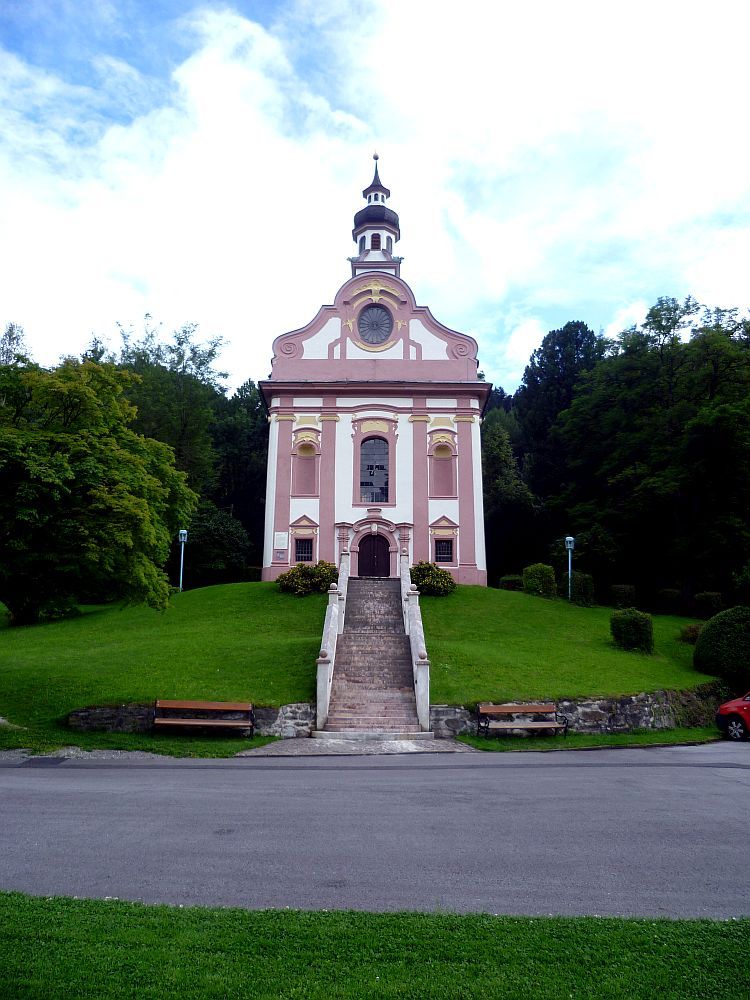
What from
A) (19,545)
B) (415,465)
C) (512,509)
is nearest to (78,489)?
(19,545)

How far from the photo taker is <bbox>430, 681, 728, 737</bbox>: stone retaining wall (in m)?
16.9

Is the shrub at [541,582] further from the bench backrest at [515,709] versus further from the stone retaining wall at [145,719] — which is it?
the stone retaining wall at [145,719]

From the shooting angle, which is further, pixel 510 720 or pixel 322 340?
pixel 322 340

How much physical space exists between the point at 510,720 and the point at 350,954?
12563mm

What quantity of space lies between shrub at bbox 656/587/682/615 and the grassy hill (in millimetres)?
5775

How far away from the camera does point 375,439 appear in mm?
36062

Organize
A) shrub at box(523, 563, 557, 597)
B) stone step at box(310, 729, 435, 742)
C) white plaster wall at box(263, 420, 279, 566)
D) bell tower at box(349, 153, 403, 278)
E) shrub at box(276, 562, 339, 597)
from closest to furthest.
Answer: stone step at box(310, 729, 435, 742) < shrub at box(276, 562, 339, 597) < shrub at box(523, 563, 557, 597) < white plaster wall at box(263, 420, 279, 566) < bell tower at box(349, 153, 403, 278)

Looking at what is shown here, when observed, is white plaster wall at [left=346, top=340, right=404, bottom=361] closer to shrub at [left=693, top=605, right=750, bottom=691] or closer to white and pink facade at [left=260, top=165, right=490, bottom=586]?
white and pink facade at [left=260, top=165, right=490, bottom=586]

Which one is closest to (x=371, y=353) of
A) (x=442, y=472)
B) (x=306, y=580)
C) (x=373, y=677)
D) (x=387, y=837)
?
(x=442, y=472)

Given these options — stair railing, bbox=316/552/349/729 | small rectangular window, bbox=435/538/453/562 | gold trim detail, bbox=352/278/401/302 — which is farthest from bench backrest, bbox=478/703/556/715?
gold trim detail, bbox=352/278/401/302

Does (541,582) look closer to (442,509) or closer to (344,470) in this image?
(442,509)

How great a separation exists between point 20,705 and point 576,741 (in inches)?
480

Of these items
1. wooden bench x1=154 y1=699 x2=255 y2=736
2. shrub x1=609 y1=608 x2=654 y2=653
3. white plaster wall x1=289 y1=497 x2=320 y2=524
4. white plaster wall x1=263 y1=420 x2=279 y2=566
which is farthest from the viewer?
white plaster wall x1=289 y1=497 x2=320 y2=524

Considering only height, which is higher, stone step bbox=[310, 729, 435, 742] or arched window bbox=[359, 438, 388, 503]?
arched window bbox=[359, 438, 388, 503]
